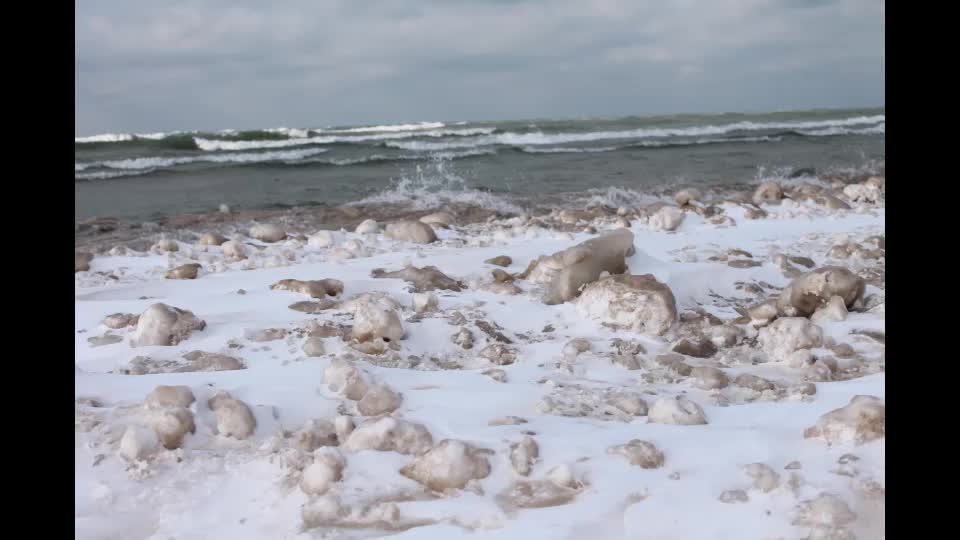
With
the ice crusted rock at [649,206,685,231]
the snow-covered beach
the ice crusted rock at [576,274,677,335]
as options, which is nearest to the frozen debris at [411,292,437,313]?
the snow-covered beach

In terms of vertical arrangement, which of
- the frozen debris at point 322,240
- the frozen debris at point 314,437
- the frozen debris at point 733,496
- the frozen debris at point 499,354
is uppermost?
the frozen debris at point 322,240

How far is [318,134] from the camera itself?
72.2ft

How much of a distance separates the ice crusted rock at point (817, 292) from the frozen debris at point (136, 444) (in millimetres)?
2346

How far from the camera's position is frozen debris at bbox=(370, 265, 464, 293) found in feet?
11.6

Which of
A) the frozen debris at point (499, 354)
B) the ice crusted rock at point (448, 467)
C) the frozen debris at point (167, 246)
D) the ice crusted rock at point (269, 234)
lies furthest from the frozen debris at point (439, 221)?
the ice crusted rock at point (448, 467)

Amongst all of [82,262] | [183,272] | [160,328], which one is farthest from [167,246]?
[160,328]

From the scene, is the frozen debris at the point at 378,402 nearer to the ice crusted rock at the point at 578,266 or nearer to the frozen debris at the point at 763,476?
the frozen debris at the point at 763,476

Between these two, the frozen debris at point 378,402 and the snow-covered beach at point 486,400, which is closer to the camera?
the snow-covered beach at point 486,400

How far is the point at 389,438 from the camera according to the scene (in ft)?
5.99

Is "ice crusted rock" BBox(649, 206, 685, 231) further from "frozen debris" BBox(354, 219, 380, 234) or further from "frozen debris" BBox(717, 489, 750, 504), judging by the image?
"frozen debris" BBox(717, 489, 750, 504)

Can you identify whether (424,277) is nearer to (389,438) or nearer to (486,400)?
(486,400)

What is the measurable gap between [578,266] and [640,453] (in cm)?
Result: 156

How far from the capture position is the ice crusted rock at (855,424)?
67.2 inches
